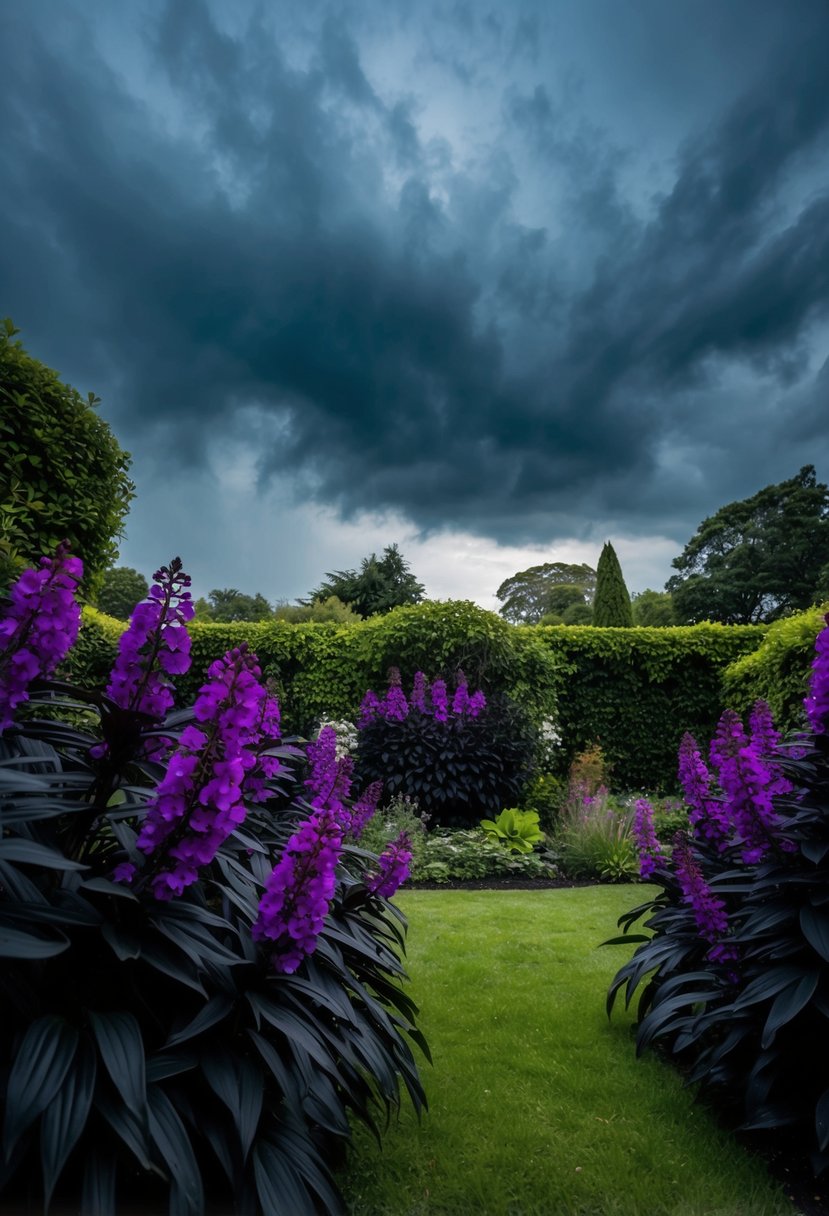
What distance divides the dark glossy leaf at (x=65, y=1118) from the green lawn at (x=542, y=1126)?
0.85 meters

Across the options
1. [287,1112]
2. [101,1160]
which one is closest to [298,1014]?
Result: [287,1112]

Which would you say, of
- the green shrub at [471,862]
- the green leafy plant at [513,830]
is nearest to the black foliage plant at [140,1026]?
the green shrub at [471,862]

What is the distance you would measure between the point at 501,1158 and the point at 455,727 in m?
5.41

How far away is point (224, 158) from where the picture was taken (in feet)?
28.0

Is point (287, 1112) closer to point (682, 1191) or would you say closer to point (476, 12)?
point (682, 1191)

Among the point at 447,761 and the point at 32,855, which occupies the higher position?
the point at 447,761

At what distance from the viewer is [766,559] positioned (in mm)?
27062

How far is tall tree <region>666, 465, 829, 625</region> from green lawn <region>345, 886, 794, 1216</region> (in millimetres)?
26303

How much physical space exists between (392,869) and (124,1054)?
105cm

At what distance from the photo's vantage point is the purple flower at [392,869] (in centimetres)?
209

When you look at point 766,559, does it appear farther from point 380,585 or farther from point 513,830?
point 513,830

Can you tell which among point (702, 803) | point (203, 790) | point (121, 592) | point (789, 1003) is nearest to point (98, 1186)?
point (203, 790)

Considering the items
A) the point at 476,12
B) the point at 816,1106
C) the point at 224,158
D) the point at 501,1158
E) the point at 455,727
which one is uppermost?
the point at 476,12

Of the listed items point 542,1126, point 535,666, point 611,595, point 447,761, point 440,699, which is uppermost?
point 611,595
